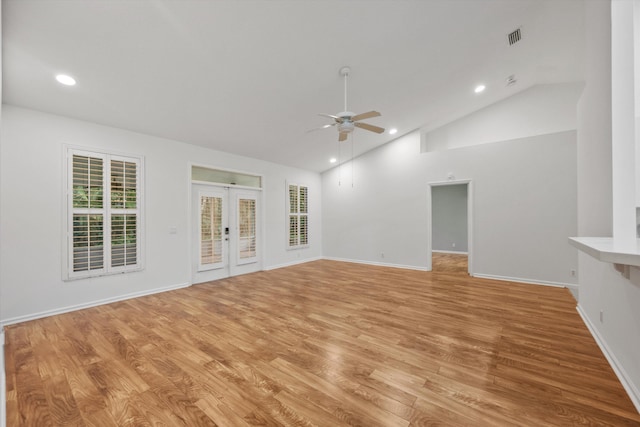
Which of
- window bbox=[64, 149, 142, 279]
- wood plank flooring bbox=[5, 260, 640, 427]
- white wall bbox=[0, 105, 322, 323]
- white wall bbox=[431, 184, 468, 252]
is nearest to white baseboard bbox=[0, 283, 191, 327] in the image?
white wall bbox=[0, 105, 322, 323]

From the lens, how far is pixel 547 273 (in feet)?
15.9

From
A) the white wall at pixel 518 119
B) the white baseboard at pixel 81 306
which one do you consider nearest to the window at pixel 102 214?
the white baseboard at pixel 81 306

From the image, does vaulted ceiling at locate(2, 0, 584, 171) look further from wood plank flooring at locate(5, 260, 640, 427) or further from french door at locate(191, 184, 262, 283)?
wood plank flooring at locate(5, 260, 640, 427)

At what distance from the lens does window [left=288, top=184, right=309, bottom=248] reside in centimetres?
724

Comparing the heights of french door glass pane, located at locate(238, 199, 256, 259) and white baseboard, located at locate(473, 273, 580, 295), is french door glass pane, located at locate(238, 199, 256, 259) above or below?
above

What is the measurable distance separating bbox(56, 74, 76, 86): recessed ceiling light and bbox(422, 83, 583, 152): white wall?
6572 mm

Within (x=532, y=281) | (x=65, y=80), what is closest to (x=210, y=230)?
(x=65, y=80)

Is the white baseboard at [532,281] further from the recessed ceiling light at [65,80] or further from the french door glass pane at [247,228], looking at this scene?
the recessed ceiling light at [65,80]

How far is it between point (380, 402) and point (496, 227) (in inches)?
197

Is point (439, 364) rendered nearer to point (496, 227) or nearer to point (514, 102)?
point (496, 227)

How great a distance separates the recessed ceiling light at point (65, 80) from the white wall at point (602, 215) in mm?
5321

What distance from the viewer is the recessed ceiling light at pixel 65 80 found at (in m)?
2.90

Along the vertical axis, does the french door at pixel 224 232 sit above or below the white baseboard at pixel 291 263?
above

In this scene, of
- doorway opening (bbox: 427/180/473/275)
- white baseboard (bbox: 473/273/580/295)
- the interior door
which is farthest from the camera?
doorway opening (bbox: 427/180/473/275)
